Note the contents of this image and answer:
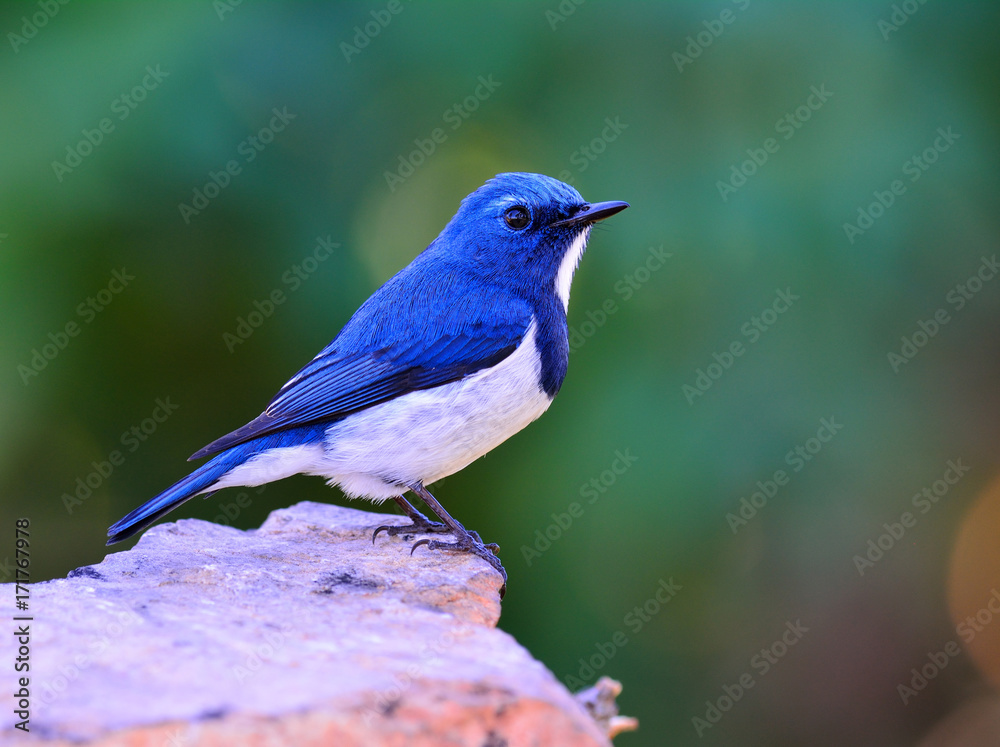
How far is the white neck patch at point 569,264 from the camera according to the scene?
4613 mm

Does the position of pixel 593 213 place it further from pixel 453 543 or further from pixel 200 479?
pixel 200 479

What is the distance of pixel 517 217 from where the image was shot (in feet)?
14.9

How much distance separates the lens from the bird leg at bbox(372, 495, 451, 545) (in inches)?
180

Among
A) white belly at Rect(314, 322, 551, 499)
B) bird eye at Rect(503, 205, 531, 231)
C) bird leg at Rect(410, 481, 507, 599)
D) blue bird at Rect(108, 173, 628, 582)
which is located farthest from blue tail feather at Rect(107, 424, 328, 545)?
bird eye at Rect(503, 205, 531, 231)

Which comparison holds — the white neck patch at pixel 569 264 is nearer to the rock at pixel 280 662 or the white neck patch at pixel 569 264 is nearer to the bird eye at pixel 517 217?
the bird eye at pixel 517 217

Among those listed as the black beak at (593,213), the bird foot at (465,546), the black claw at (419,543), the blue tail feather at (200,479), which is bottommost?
the blue tail feather at (200,479)

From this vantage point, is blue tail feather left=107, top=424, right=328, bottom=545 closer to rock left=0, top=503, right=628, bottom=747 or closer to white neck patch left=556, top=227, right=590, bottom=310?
rock left=0, top=503, right=628, bottom=747

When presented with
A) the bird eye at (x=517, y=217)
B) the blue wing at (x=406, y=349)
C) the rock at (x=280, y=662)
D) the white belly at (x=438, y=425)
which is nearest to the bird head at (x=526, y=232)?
the bird eye at (x=517, y=217)

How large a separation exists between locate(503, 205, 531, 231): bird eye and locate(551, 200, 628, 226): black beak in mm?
146

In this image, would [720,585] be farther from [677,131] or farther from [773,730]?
[677,131]

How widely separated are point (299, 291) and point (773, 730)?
11.4 ft

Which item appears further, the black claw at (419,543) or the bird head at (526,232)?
the bird head at (526,232)

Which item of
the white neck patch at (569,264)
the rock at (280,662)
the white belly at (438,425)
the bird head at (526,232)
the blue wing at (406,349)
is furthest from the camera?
the white neck patch at (569,264)

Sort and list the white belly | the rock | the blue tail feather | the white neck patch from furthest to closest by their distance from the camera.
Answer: the white neck patch, the white belly, the blue tail feather, the rock
